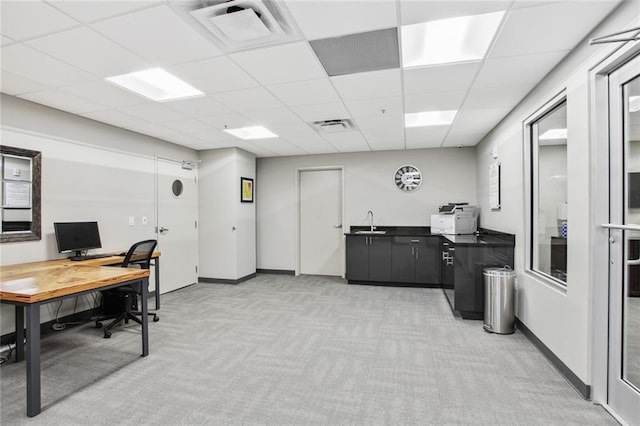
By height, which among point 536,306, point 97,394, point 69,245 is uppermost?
point 69,245

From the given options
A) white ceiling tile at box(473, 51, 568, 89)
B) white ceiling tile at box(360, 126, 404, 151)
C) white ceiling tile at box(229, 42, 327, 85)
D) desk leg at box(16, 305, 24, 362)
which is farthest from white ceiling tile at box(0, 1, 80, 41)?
white ceiling tile at box(360, 126, 404, 151)

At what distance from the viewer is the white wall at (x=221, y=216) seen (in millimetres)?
5711

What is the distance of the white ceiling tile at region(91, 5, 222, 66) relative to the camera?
75.5 inches

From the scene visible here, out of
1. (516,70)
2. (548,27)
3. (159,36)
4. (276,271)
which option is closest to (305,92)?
(159,36)

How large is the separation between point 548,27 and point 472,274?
260cm

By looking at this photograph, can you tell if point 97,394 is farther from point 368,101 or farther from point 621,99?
point 621,99

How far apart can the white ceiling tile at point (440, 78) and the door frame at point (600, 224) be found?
2.75 ft

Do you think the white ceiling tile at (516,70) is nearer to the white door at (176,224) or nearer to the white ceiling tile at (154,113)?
the white ceiling tile at (154,113)

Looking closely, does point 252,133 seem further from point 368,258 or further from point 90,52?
point 368,258

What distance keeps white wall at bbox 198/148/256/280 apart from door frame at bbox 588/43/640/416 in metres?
4.89

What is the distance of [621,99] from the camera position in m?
1.94

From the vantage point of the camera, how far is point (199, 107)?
352 cm

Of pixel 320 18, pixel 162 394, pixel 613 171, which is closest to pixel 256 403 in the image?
pixel 162 394

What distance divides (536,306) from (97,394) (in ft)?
12.0
